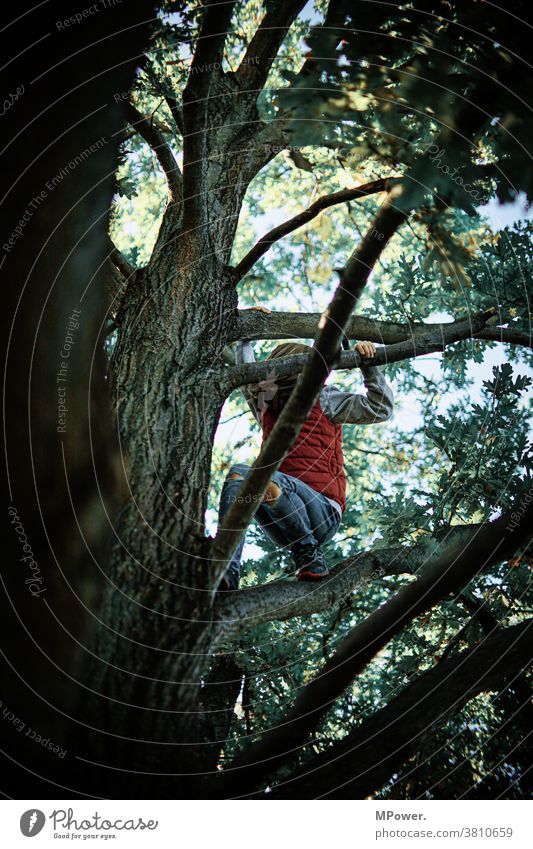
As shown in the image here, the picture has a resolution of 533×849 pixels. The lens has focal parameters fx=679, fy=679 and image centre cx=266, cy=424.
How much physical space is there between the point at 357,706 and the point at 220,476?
112 inches

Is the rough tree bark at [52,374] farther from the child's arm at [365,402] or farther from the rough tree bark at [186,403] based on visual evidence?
the child's arm at [365,402]

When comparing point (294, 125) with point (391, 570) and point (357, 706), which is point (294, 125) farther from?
point (357, 706)

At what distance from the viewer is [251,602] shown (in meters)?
2.44

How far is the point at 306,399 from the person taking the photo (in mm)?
1978

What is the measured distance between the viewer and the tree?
2.01 meters

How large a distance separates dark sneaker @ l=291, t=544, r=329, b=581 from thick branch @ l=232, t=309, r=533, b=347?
1062 millimetres

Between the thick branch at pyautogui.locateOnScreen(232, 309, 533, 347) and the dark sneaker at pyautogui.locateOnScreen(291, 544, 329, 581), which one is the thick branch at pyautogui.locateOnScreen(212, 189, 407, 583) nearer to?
the dark sneaker at pyautogui.locateOnScreen(291, 544, 329, 581)

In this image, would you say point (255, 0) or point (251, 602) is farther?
point (255, 0)

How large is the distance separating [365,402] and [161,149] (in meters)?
1.70

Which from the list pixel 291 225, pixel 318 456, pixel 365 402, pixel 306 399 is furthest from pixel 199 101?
pixel 318 456

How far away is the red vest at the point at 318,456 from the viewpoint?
350 centimetres

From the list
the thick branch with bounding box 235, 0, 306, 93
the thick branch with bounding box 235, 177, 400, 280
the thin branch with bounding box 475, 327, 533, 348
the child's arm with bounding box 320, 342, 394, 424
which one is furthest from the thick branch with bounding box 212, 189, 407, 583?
the thick branch with bounding box 235, 0, 306, 93
